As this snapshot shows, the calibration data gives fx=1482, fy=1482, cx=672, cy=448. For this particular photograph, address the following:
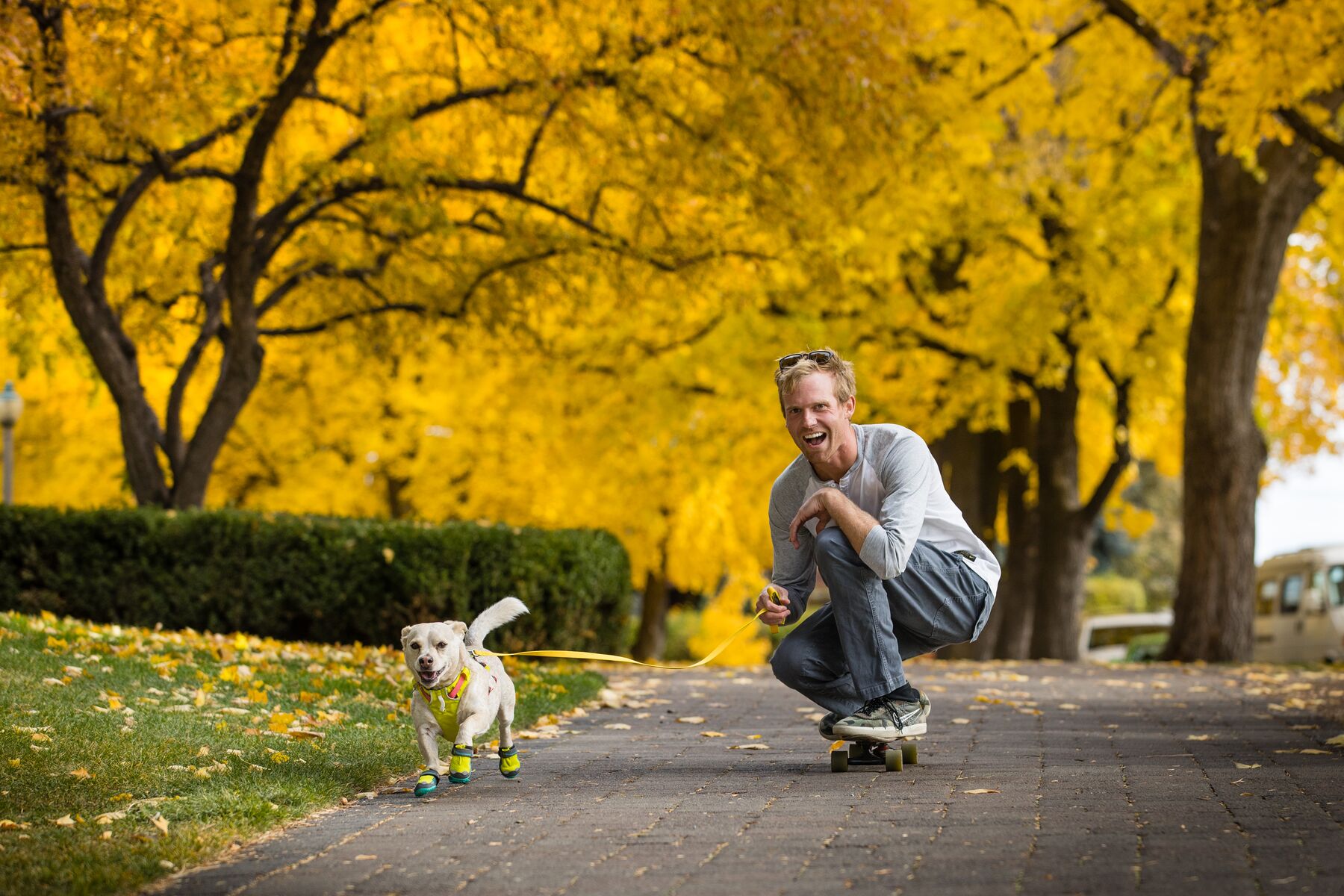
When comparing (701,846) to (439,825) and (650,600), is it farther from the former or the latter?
(650,600)

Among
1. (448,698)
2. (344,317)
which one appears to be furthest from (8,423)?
(448,698)

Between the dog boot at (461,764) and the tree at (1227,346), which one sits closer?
the dog boot at (461,764)

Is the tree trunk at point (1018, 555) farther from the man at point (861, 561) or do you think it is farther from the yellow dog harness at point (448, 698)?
the yellow dog harness at point (448, 698)

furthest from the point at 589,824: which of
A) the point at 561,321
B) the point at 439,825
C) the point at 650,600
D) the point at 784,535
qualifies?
the point at 650,600

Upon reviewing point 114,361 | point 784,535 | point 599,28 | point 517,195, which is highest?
point 599,28

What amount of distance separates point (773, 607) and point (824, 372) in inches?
36.1

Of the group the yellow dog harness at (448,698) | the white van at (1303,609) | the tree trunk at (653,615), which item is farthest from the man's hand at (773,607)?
the tree trunk at (653,615)

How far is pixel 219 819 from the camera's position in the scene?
15.6 ft

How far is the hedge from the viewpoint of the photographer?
12094mm

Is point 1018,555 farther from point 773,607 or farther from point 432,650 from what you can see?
point 432,650

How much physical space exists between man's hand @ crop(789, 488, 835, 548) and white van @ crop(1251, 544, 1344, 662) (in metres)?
18.5

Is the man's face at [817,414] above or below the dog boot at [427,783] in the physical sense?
above

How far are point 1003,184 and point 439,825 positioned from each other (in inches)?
570

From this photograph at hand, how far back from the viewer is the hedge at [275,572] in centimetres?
1209
